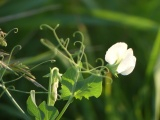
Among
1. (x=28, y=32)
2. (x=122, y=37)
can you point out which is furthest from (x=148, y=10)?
(x=28, y=32)

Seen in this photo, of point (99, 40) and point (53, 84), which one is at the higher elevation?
point (99, 40)

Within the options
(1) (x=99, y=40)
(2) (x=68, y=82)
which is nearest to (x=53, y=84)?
(2) (x=68, y=82)

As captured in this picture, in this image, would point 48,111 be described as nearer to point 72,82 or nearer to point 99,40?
point 72,82

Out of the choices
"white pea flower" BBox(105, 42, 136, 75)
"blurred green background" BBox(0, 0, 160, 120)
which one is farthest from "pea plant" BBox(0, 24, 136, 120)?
"blurred green background" BBox(0, 0, 160, 120)

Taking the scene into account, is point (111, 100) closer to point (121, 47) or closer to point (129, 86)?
point (129, 86)

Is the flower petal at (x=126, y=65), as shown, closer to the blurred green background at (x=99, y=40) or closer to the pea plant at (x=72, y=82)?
the pea plant at (x=72, y=82)

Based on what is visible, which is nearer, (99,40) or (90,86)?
(90,86)

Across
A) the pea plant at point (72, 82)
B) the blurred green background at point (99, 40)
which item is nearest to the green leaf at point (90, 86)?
the pea plant at point (72, 82)
